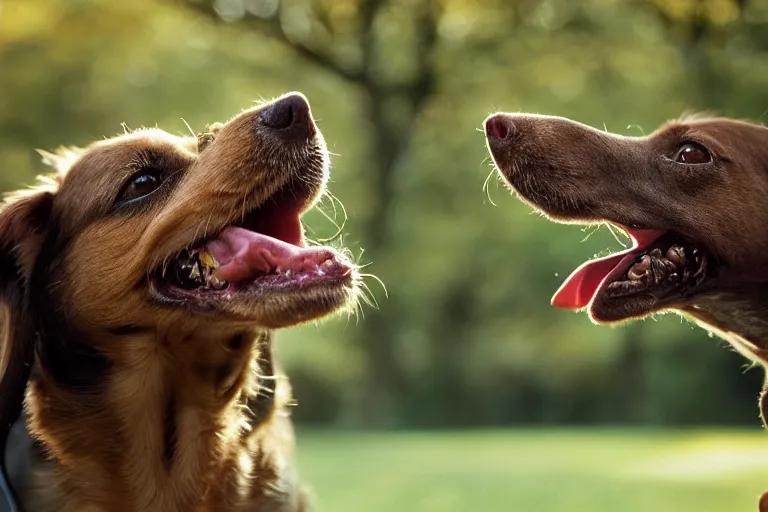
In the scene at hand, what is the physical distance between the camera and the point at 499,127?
2900 mm

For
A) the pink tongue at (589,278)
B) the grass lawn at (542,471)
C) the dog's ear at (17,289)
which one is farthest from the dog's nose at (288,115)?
the grass lawn at (542,471)

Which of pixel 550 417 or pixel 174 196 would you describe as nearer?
pixel 174 196

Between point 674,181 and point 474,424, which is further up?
point 674,181

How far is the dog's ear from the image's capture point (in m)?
2.69

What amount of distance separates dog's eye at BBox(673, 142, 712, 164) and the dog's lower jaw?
4.57 ft

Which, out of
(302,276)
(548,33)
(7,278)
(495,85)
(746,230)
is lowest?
(7,278)

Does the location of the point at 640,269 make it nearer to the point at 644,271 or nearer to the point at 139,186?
the point at 644,271

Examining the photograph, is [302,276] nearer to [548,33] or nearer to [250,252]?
[250,252]

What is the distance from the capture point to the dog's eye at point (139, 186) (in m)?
2.78

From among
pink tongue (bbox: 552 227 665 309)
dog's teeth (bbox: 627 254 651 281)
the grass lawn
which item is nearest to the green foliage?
the grass lawn

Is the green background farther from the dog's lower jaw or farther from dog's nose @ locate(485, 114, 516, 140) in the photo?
dog's nose @ locate(485, 114, 516, 140)

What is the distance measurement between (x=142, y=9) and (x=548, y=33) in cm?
517

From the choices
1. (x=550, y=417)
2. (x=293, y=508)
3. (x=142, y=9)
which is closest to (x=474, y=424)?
(x=550, y=417)

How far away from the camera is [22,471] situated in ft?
9.27
